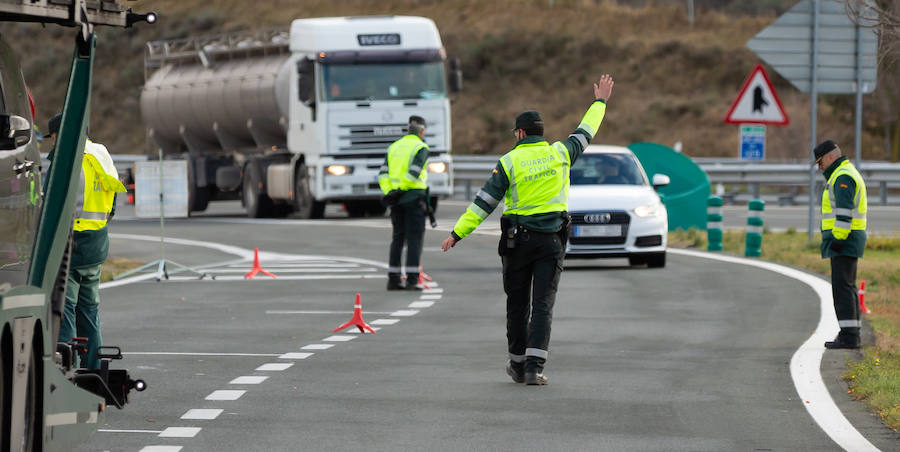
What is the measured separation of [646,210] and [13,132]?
16658 millimetres

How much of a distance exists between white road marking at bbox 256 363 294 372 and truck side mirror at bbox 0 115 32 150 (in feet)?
18.2

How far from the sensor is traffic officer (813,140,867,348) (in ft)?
46.1

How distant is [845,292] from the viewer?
550 inches

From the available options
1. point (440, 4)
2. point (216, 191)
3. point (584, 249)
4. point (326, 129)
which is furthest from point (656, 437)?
point (440, 4)

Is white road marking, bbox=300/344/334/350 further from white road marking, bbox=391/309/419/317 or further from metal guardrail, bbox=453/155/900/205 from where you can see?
metal guardrail, bbox=453/155/900/205

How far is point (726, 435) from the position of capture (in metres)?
9.48

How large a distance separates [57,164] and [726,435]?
150 inches

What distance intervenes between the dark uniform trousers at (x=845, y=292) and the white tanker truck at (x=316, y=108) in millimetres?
21628

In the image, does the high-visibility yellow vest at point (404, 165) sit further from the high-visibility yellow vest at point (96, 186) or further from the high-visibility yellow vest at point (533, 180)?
the high-visibility yellow vest at point (96, 186)

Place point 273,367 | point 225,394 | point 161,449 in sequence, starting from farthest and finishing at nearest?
point 273,367 < point 225,394 < point 161,449

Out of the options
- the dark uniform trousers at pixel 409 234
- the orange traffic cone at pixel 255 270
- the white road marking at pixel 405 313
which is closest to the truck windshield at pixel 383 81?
the orange traffic cone at pixel 255 270

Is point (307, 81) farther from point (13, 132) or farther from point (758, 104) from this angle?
point (13, 132)

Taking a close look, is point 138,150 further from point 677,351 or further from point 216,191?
point 677,351

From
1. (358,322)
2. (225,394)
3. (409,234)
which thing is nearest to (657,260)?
(409,234)
